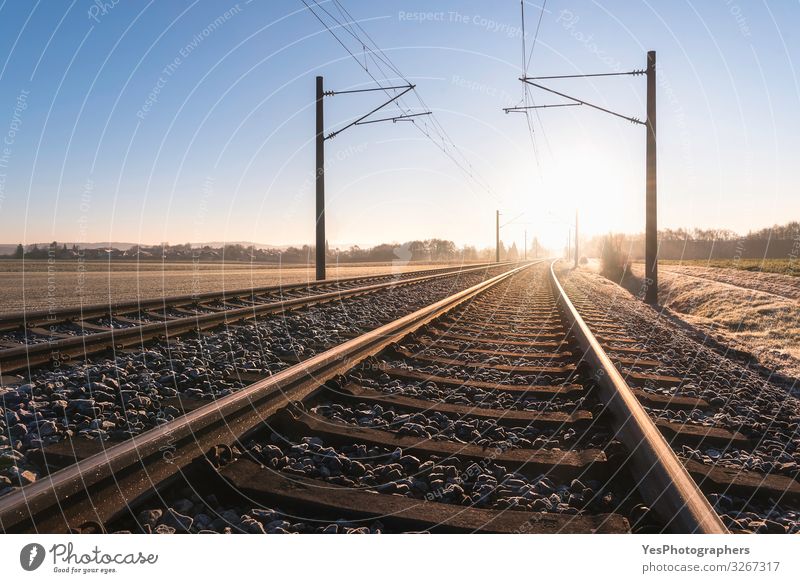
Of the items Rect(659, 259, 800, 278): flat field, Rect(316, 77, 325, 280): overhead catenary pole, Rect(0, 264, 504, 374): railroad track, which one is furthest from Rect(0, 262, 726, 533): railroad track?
Rect(659, 259, 800, 278): flat field

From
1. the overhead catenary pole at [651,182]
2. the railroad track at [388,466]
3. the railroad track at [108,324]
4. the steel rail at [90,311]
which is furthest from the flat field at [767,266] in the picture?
the railroad track at [388,466]

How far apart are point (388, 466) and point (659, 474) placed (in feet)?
3.70

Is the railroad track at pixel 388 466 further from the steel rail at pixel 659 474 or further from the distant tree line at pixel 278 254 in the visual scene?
the distant tree line at pixel 278 254

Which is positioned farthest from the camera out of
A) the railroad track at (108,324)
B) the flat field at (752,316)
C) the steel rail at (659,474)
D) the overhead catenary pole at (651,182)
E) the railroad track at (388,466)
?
the overhead catenary pole at (651,182)

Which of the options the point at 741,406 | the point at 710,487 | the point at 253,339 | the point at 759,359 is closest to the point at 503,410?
the point at 710,487

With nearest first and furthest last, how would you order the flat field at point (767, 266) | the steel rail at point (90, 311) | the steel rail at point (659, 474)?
the steel rail at point (659, 474)
the steel rail at point (90, 311)
the flat field at point (767, 266)

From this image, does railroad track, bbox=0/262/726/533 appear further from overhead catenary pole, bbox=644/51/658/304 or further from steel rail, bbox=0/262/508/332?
overhead catenary pole, bbox=644/51/658/304

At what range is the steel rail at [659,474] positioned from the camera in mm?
1799

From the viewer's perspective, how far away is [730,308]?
472 inches

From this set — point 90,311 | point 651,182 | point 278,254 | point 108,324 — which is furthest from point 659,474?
point 278,254

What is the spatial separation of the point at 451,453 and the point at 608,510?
76 cm

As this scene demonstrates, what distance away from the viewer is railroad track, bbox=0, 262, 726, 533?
6.48 ft

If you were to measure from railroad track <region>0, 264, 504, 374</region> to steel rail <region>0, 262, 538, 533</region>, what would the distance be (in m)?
2.50

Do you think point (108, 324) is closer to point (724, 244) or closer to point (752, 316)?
point (752, 316)
